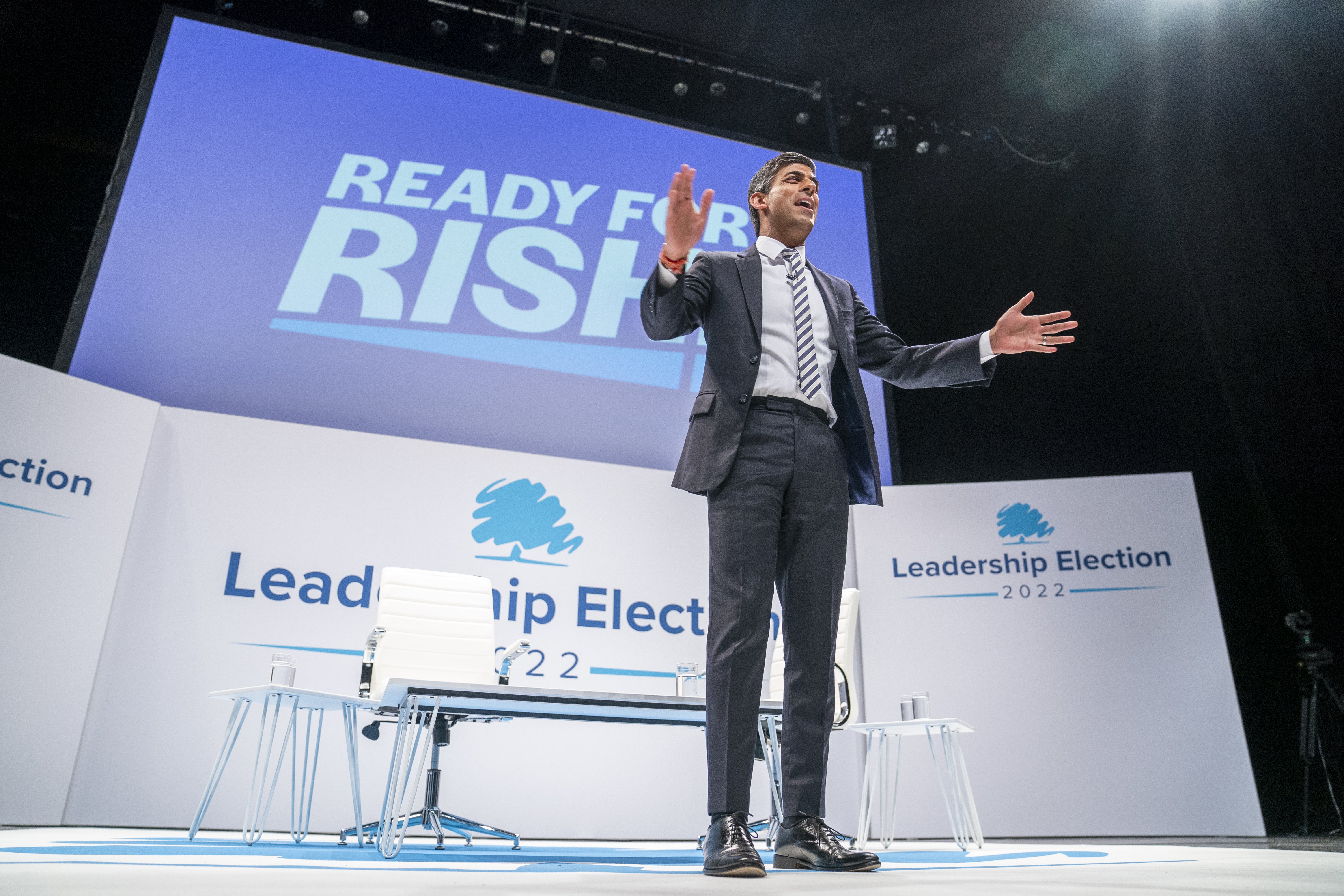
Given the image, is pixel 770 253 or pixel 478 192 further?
pixel 478 192

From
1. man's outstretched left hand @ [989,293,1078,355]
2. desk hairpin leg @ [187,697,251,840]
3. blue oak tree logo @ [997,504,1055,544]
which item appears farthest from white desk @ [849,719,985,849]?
desk hairpin leg @ [187,697,251,840]

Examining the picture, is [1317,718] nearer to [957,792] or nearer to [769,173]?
[957,792]

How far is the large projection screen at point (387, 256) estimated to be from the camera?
14.0ft

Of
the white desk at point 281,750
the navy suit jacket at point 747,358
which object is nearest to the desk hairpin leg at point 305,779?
the white desk at point 281,750

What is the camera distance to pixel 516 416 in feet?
15.4

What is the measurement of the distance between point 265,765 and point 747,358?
89.0 inches

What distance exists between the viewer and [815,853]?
1.71 meters

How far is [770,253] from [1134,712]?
4031mm

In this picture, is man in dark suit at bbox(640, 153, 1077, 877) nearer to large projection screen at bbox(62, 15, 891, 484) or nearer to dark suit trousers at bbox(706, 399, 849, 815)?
dark suit trousers at bbox(706, 399, 849, 815)

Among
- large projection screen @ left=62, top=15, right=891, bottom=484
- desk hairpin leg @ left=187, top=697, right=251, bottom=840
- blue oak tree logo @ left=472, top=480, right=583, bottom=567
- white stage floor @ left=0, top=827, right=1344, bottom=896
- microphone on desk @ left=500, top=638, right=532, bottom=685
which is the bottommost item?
white stage floor @ left=0, top=827, right=1344, bottom=896

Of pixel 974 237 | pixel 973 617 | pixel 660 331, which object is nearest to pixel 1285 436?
pixel 973 617

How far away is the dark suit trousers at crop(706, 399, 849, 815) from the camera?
177 centimetres

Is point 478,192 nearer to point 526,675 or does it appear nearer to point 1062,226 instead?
point 526,675

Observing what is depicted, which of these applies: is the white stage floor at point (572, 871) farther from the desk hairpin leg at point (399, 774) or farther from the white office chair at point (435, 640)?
the white office chair at point (435, 640)
